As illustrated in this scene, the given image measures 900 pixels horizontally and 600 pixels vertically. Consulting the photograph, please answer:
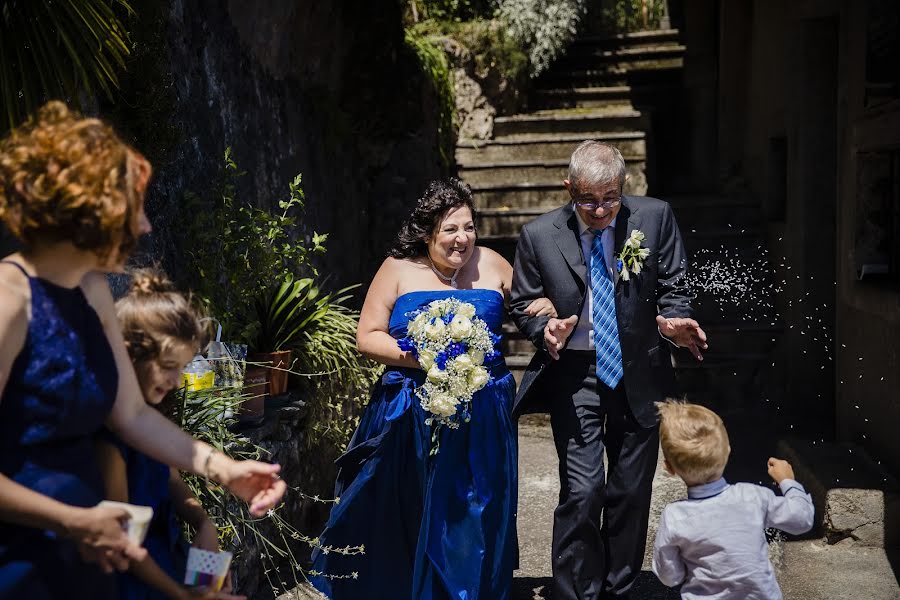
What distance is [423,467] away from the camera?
4402 mm

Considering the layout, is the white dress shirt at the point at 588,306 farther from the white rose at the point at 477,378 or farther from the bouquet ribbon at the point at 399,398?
the bouquet ribbon at the point at 399,398

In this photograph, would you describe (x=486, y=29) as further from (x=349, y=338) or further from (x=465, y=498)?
(x=465, y=498)

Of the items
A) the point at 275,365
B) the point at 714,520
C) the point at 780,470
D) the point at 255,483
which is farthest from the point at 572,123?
the point at 255,483

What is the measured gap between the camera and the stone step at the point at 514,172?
10500 millimetres

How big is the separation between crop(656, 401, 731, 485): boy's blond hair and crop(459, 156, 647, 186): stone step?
7.42 m

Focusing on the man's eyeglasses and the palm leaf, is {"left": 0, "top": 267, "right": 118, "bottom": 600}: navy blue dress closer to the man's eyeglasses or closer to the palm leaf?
the palm leaf

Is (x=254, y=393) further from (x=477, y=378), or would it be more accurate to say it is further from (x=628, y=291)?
(x=628, y=291)

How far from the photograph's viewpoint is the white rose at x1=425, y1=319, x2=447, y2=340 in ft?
13.9

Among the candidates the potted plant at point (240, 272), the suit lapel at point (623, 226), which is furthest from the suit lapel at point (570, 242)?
the potted plant at point (240, 272)

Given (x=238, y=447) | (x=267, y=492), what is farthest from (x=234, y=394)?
(x=267, y=492)

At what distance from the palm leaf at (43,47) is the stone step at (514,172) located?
704 cm

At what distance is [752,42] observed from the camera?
1064cm

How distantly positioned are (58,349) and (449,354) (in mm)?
2338

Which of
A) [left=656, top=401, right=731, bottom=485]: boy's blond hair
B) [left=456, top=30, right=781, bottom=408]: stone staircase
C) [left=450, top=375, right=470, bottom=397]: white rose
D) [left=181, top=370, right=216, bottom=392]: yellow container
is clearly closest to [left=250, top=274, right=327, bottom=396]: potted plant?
[left=181, top=370, right=216, bottom=392]: yellow container
